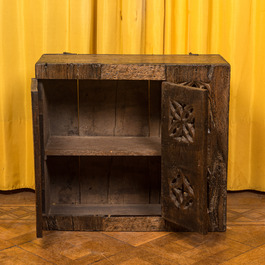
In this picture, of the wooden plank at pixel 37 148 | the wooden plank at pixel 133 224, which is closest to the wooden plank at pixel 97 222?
the wooden plank at pixel 133 224

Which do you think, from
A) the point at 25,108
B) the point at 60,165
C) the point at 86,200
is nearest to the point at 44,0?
the point at 25,108

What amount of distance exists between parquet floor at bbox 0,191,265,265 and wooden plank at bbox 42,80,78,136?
16.5 inches

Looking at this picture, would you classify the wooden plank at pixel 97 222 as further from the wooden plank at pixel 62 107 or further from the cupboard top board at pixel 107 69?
the cupboard top board at pixel 107 69

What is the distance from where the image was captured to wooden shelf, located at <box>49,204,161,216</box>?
87.4 inches

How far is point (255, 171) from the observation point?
107 inches

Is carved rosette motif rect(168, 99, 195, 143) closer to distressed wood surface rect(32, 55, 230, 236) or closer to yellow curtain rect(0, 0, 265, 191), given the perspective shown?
distressed wood surface rect(32, 55, 230, 236)

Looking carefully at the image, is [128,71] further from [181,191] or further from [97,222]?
[97,222]

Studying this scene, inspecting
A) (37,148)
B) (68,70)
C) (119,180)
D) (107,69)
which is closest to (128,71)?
(107,69)

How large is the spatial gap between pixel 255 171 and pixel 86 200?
35.9 inches

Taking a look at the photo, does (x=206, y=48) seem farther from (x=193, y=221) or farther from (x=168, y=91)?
(x=193, y=221)

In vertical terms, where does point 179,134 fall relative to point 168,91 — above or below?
below

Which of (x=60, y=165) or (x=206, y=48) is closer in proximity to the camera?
(x=60, y=165)

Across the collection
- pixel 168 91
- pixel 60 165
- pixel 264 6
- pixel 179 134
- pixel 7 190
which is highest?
pixel 264 6

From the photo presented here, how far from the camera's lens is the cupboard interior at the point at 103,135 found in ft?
7.74
